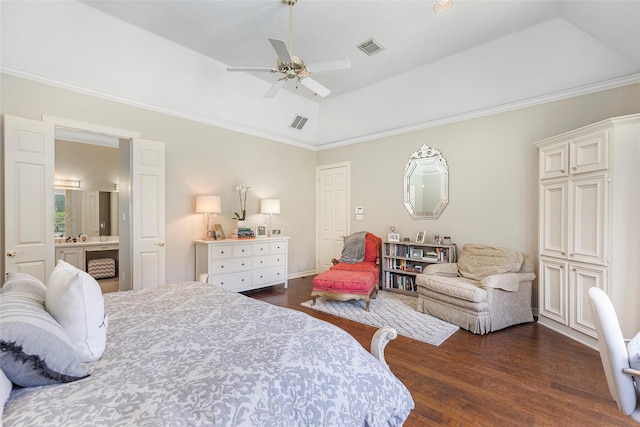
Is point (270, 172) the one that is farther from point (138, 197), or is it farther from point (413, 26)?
point (413, 26)

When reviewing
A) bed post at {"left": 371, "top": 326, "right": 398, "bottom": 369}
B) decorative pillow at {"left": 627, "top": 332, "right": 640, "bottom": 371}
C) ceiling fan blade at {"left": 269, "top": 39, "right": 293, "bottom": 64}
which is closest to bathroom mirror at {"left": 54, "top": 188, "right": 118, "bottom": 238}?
ceiling fan blade at {"left": 269, "top": 39, "right": 293, "bottom": 64}

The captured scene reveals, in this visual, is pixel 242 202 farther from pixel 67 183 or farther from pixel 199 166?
pixel 67 183

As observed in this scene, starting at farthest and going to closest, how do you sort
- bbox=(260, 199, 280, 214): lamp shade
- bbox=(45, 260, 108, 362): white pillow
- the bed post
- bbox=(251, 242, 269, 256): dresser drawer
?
bbox=(260, 199, 280, 214): lamp shade → bbox=(251, 242, 269, 256): dresser drawer → the bed post → bbox=(45, 260, 108, 362): white pillow

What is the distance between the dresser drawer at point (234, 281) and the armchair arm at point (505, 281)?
3311 millimetres

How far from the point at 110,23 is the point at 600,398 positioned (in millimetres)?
5698

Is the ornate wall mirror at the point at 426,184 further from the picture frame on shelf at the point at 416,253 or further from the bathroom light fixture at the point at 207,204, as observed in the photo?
the bathroom light fixture at the point at 207,204

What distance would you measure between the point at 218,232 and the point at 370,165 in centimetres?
300

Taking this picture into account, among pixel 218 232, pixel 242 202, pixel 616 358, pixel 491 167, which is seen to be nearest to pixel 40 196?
pixel 218 232

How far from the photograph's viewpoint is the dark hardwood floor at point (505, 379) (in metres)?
1.85

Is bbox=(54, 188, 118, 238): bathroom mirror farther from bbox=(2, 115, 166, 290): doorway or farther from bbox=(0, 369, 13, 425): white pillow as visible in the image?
bbox=(0, 369, 13, 425): white pillow

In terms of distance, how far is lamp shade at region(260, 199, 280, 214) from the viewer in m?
5.21

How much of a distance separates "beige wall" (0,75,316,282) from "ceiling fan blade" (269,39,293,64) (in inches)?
91.8

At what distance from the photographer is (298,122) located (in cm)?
572

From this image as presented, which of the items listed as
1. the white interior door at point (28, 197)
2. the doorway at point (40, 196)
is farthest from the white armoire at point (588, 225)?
the white interior door at point (28, 197)
